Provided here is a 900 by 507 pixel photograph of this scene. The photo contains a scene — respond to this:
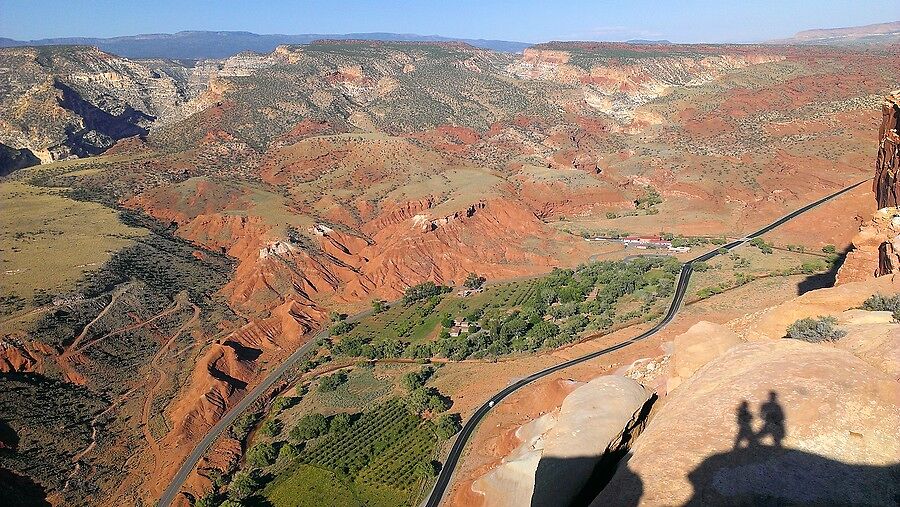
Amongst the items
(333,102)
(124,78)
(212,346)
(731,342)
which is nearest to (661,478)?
(731,342)

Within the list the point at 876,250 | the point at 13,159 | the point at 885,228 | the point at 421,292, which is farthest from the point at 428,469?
the point at 13,159

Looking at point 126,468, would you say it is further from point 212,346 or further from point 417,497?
point 417,497

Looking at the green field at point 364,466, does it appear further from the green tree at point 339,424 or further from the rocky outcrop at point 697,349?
the rocky outcrop at point 697,349

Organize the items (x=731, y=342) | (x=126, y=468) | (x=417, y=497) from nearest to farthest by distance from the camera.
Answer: (x=731, y=342)
(x=417, y=497)
(x=126, y=468)

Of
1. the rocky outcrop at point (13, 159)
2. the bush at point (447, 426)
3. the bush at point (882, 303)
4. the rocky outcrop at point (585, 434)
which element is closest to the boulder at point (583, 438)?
the rocky outcrop at point (585, 434)

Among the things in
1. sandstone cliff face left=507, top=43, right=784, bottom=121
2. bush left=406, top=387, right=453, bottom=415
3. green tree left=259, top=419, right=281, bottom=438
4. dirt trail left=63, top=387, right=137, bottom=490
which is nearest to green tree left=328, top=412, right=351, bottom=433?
green tree left=259, top=419, right=281, bottom=438

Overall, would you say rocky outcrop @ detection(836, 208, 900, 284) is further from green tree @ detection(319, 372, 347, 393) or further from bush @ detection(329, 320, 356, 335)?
bush @ detection(329, 320, 356, 335)
